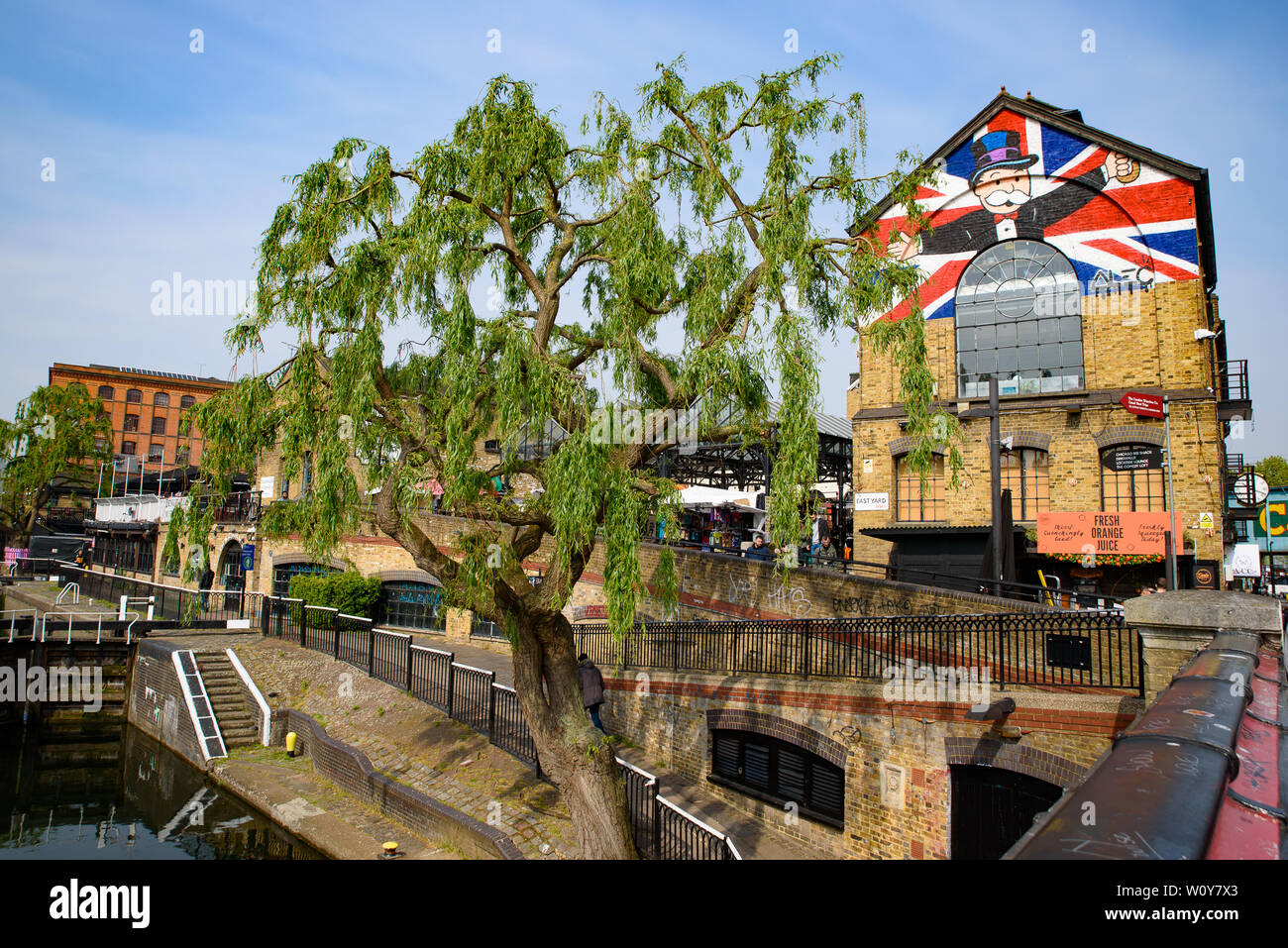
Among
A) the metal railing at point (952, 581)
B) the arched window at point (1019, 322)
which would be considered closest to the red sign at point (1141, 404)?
the arched window at point (1019, 322)

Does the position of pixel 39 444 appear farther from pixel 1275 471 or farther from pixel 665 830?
pixel 1275 471

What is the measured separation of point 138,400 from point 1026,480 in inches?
2958

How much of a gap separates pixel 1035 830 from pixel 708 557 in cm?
1480

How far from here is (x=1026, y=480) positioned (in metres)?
18.1

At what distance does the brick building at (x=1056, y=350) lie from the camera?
16938 millimetres

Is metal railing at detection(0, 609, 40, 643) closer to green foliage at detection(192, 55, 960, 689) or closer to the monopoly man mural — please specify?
green foliage at detection(192, 55, 960, 689)

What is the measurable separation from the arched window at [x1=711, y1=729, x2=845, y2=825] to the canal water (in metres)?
6.14

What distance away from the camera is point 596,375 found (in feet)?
32.7

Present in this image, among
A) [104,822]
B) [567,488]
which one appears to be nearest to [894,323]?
[567,488]

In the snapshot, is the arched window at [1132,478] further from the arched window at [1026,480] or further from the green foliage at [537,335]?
the green foliage at [537,335]

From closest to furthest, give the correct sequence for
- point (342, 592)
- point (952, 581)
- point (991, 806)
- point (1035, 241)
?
point (991, 806)
point (952, 581)
point (1035, 241)
point (342, 592)

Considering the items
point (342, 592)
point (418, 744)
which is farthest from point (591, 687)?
point (342, 592)

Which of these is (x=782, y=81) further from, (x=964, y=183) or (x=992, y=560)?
(x=964, y=183)
